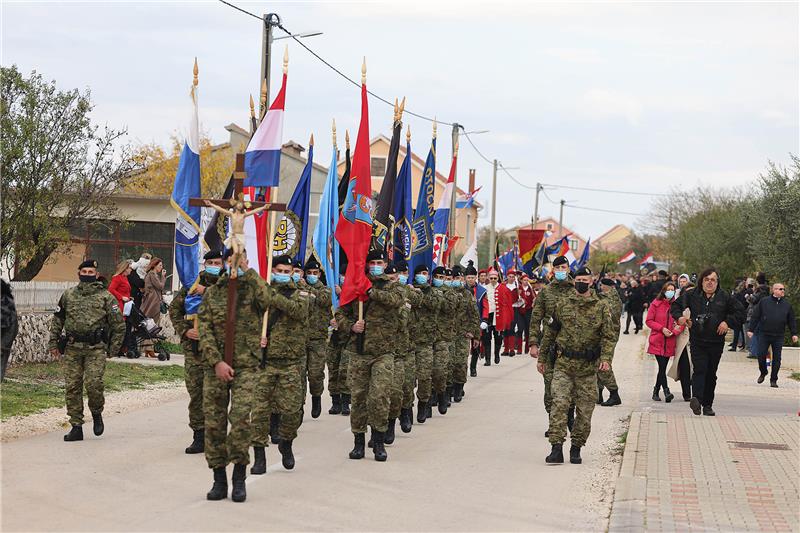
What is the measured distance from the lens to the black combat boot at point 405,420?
13.1 meters

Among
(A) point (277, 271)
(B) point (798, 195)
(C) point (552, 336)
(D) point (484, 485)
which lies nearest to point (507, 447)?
(C) point (552, 336)

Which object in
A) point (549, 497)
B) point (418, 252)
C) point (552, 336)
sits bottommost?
point (549, 497)

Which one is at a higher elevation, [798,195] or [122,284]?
[798,195]

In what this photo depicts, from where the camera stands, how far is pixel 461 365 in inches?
631

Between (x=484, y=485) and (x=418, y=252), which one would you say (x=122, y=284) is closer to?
(x=418, y=252)

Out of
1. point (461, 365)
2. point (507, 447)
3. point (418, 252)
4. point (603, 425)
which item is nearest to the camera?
point (507, 447)

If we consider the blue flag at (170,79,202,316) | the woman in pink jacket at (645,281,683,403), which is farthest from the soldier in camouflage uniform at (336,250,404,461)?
the woman in pink jacket at (645,281,683,403)

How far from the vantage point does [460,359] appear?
1598 centimetres

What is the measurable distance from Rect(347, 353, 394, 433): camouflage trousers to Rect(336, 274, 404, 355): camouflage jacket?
0.33 feet

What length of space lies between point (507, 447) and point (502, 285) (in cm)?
1187

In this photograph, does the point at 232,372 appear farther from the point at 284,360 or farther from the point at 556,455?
the point at 556,455

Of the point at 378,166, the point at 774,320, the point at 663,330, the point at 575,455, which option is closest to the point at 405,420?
the point at 575,455

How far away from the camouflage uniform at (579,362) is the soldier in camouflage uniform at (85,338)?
15.2 ft

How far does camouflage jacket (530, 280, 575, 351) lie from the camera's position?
11.3m
